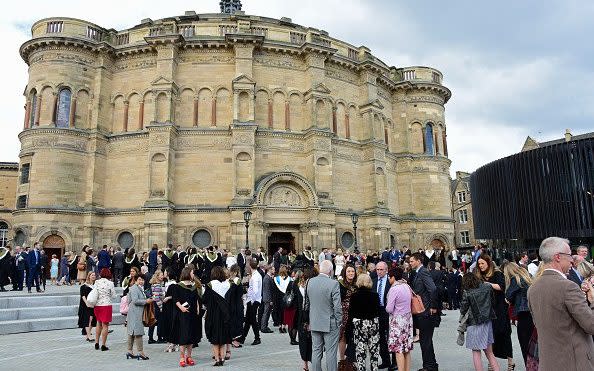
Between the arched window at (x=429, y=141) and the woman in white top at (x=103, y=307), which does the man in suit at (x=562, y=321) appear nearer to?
the woman in white top at (x=103, y=307)

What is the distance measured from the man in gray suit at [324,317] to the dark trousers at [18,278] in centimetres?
1542

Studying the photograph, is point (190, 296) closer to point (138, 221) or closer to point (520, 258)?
point (520, 258)

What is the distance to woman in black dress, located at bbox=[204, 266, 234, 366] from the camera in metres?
8.57

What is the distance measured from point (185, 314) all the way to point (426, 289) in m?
4.89

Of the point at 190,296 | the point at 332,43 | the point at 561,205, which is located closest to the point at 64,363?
the point at 190,296

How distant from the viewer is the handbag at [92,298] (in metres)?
10.1

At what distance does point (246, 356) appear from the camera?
31.3 feet

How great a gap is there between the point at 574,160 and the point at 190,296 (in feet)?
54.9

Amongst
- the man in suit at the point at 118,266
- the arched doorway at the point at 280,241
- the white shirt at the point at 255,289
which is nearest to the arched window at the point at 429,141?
the arched doorway at the point at 280,241

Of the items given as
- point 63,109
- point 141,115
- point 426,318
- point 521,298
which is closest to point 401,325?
point 426,318

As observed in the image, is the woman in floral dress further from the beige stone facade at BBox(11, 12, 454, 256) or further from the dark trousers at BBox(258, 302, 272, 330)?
the beige stone facade at BBox(11, 12, 454, 256)

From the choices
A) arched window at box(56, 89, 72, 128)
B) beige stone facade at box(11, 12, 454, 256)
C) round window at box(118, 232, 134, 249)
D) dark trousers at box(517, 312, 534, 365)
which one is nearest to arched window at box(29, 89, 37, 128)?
beige stone facade at box(11, 12, 454, 256)

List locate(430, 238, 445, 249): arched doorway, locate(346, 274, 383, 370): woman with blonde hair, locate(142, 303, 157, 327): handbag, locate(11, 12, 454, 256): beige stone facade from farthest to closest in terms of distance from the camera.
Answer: locate(430, 238, 445, 249): arched doorway, locate(11, 12, 454, 256): beige stone facade, locate(142, 303, 157, 327): handbag, locate(346, 274, 383, 370): woman with blonde hair

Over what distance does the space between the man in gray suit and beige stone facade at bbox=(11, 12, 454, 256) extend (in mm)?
20105
